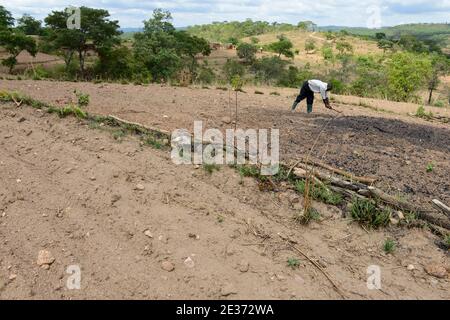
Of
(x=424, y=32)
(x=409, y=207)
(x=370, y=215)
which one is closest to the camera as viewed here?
(x=370, y=215)

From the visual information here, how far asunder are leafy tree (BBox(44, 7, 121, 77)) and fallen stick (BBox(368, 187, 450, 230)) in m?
19.2

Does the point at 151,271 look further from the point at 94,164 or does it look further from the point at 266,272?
the point at 94,164

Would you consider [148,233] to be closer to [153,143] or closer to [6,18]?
[153,143]

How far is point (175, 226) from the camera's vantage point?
355 centimetres

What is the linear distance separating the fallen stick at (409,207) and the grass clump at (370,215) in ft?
0.53

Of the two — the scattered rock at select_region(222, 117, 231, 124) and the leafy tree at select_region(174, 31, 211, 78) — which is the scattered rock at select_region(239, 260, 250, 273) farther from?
the leafy tree at select_region(174, 31, 211, 78)

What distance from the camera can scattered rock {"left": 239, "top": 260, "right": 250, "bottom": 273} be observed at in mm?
3118

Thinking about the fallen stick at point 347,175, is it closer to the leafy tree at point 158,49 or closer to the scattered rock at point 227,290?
the scattered rock at point 227,290

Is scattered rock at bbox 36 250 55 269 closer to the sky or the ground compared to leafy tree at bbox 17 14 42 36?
closer to the ground

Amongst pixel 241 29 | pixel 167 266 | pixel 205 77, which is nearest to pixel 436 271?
pixel 167 266

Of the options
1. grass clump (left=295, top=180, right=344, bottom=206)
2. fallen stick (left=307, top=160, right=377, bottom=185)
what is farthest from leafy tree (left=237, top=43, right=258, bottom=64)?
grass clump (left=295, top=180, right=344, bottom=206)

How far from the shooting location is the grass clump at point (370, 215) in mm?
3686

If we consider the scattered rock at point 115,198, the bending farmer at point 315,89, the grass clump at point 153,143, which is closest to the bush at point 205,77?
the bending farmer at point 315,89

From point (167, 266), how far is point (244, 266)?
605mm
